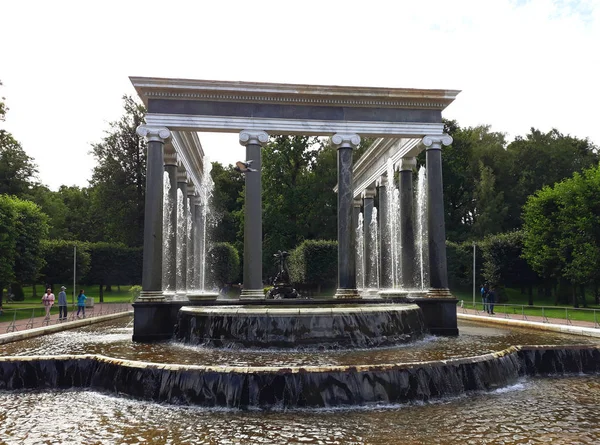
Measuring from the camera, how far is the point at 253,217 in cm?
2131

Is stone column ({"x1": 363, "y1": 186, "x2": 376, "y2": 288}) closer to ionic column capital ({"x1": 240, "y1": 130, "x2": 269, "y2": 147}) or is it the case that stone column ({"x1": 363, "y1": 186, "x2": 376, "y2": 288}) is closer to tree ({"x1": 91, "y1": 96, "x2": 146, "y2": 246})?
ionic column capital ({"x1": 240, "y1": 130, "x2": 269, "y2": 147})

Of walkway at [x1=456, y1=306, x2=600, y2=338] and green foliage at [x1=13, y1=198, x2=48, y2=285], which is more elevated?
green foliage at [x1=13, y1=198, x2=48, y2=285]

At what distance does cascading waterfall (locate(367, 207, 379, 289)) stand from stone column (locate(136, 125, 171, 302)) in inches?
607

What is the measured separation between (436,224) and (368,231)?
11.1 m

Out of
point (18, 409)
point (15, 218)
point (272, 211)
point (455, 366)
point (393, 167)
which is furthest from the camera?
point (272, 211)

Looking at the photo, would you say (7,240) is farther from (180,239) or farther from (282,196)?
(282,196)

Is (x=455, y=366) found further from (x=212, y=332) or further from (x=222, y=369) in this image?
(x=212, y=332)

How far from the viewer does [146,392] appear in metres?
11.2

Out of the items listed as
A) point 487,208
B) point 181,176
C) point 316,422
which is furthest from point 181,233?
point 487,208

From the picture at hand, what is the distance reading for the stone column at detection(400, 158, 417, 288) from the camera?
25016 mm

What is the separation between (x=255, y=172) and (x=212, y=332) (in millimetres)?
8172

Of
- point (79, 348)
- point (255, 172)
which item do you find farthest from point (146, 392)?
point (255, 172)

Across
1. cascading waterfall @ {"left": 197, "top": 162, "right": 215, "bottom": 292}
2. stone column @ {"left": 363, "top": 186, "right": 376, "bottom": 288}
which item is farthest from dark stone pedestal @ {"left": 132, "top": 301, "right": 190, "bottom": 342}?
stone column @ {"left": 363, "top": 186, "right": 376, "bottom": 288}

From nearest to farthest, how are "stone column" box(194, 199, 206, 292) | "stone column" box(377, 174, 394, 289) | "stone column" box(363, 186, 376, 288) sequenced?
"stone column" box(377, 174, 394, 289) → "stone column" box(194, 199, 206, 292) → "stone column" box(363, 186, 376, 288)
